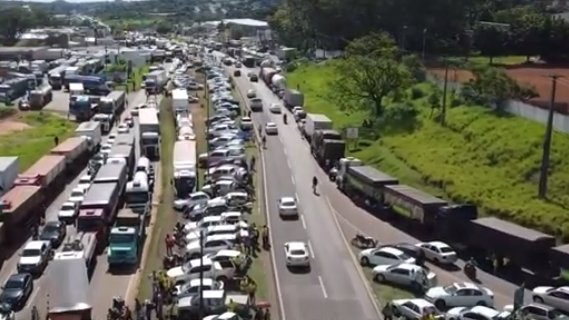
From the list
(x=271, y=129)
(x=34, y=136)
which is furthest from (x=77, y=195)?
(x=34, y=136)

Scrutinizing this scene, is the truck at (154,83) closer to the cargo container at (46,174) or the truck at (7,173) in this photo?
the cargo container at (46,174)

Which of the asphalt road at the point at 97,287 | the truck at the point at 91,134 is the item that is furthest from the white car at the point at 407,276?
the truck at the point at 91,134

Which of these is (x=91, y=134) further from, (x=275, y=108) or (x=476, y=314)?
(x=476, y=314)

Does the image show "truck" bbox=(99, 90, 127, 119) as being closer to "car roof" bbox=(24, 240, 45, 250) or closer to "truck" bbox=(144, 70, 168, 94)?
"truck" bbox=(144, 70, 168, 94)

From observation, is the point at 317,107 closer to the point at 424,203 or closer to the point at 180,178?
the point at 180,178

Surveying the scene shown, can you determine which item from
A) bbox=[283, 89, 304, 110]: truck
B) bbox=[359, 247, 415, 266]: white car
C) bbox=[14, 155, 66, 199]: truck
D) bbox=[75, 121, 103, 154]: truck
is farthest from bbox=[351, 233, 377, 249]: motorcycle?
bbox=[283, 89, 304, 110]: truck

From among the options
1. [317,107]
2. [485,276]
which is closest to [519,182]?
[485,276]
